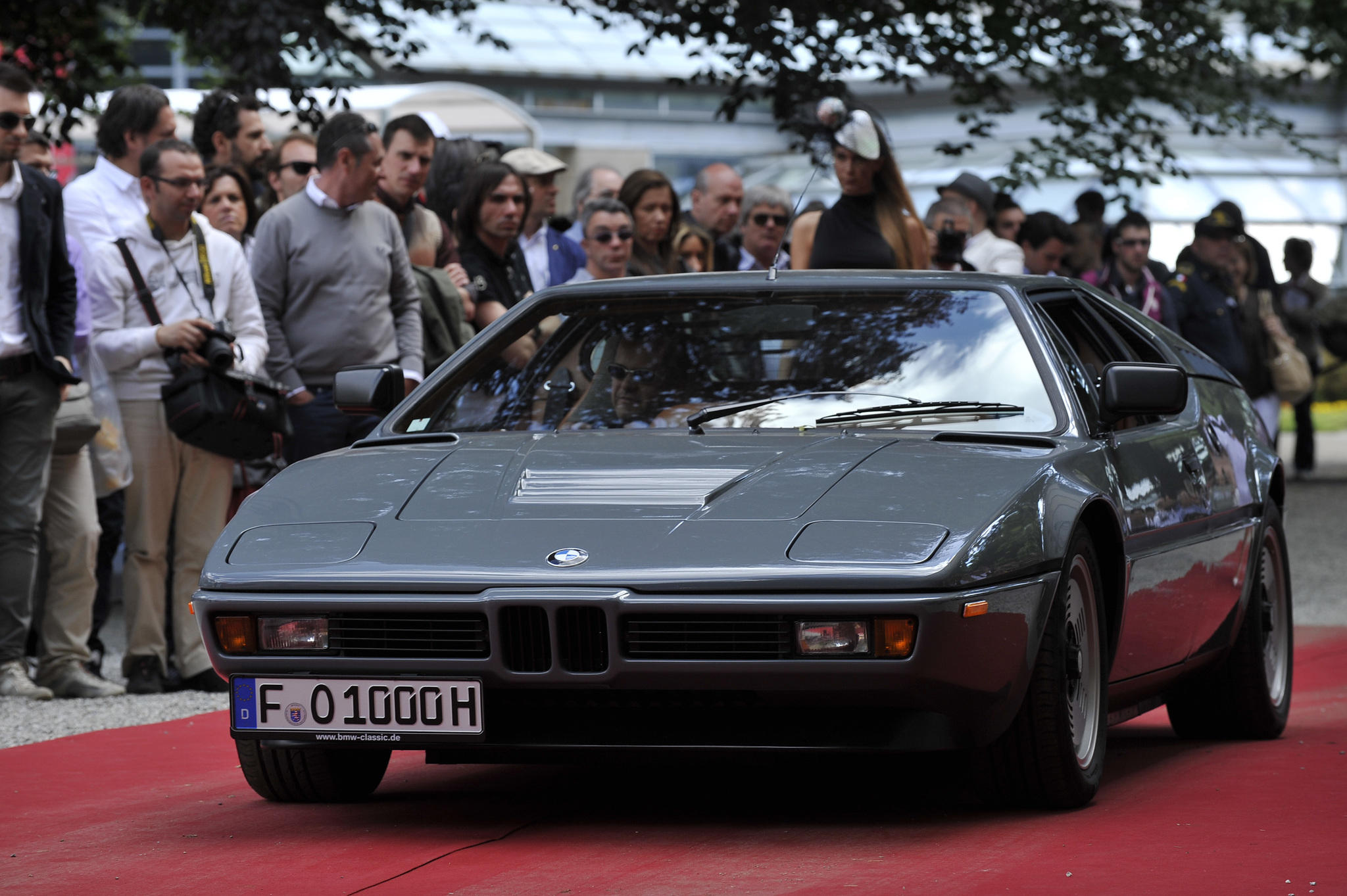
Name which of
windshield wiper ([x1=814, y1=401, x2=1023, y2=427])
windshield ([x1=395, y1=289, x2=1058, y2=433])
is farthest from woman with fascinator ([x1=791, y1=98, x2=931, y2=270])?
windshield wiper ([x1=814, y1=401, x2=1023, y2=427])

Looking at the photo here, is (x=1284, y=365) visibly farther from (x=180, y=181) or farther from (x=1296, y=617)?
(x=180, y=181)

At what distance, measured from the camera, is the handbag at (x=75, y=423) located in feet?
24.8

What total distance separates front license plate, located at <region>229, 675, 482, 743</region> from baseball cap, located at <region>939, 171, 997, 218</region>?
24.0 ft

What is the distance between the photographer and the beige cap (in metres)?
10.6

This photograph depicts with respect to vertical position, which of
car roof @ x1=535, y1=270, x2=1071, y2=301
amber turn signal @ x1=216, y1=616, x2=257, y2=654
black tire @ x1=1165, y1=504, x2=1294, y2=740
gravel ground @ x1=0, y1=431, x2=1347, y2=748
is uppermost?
car roof @ x1=535, y1=270, x2=1071, y2=301

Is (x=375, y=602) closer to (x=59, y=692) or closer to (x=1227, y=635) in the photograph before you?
(x=1227, y=635)

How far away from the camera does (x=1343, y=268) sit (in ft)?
111

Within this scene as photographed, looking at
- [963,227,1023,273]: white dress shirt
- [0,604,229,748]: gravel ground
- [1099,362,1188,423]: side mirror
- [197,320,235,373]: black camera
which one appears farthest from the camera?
[963,227,1023,273]: white dress shirt

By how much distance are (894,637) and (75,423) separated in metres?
4.38

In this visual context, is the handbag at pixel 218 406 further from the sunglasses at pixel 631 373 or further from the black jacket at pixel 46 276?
the sunglasses at pixel 631 373

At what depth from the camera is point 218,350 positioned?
7.50 meters

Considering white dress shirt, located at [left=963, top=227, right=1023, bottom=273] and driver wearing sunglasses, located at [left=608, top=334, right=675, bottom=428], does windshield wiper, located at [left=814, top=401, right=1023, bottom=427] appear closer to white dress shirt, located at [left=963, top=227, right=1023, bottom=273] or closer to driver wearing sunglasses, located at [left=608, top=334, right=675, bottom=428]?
driver wearing sunglasses, located at [left=608, top=334, right=675, bottom=428]

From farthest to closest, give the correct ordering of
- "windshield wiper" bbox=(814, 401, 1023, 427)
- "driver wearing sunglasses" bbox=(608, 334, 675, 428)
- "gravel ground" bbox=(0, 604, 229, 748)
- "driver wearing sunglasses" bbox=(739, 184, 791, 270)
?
"driver wearing sunglasses" bbox=(739, 184, 791, 270) → "gravel ground" bbox=(0, 604, 229, 748) → "driver wearing sunglasses" bbox=(608, 334, 675, 428) → "windshield wiper" bbox=(814, 401, 1023, 427)

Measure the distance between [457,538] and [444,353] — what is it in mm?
4569
